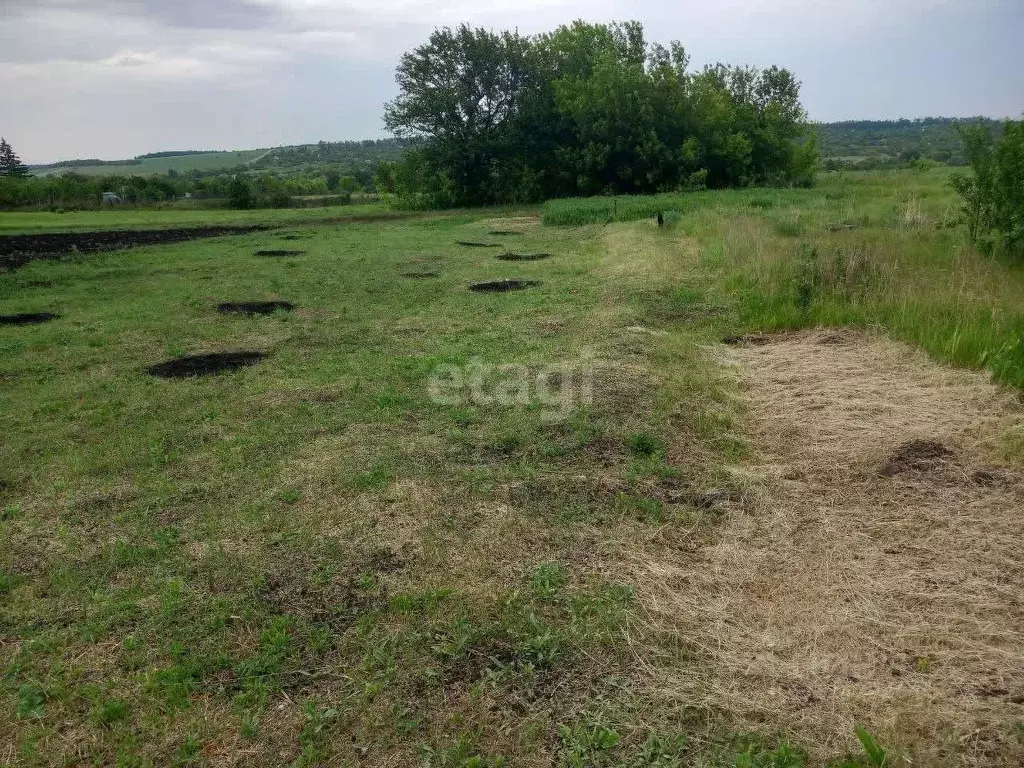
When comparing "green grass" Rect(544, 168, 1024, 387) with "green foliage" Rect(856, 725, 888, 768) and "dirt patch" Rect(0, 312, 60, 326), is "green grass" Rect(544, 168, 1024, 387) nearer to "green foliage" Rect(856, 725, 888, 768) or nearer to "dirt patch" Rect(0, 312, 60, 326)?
"green foliage" Rect(856, 725, 888, 768)

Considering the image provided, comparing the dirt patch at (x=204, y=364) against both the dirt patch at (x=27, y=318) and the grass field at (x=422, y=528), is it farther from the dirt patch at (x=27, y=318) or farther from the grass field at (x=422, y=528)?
the dirt patch at (x=27, y=318)

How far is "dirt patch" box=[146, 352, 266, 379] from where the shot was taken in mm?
7043

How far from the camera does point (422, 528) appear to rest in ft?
12.7

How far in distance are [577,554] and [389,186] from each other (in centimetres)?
4823

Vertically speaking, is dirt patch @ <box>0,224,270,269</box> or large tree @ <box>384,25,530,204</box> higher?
large tree @ <box>384,25,530,204</box>

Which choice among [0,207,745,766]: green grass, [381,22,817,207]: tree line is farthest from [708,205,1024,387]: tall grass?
[381,22,817,207]: tree line

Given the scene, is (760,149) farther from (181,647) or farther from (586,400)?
(181,647)

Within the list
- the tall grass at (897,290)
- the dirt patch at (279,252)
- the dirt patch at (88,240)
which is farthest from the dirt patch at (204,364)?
the dirt patch at (88,240)

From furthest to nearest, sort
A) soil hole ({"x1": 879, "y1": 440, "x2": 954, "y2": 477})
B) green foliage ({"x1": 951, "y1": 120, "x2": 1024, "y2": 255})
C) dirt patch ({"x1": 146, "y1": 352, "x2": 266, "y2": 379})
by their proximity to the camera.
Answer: green foliage ({"x1": 951, "y1": 120, "x2": 1024, "y2": 255}) → dirt patch ({"x1": 146, "y1": 352, "x2": 266, "y2": 379}) → soil hole ({"x1": 879, "y1": 440, "x2": 954, "y2": 477})

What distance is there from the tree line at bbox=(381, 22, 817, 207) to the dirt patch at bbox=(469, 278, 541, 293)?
2222cm

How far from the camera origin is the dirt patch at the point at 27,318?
9.68m

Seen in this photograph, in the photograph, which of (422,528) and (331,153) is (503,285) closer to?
(422,528)

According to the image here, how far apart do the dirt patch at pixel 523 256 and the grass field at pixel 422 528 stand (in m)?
5.12

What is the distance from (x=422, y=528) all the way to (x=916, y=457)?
3.25 m
